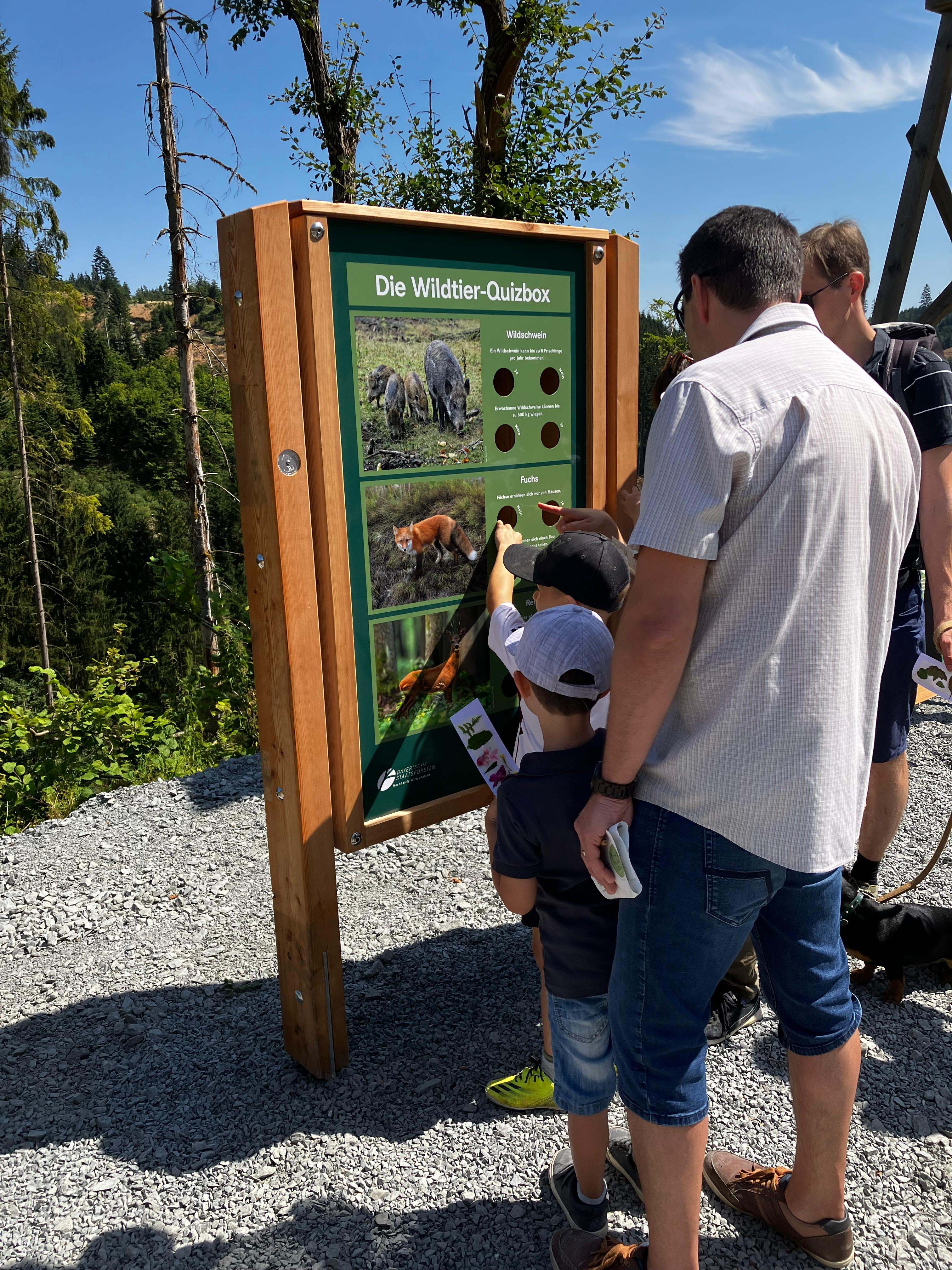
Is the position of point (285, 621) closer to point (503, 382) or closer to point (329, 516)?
point (329, 516)

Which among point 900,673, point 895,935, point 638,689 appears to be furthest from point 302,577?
point 895,935

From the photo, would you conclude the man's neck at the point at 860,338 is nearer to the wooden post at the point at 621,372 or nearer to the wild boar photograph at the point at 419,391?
the wooden post at the point at 621,372

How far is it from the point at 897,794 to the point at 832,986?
4.89 ft

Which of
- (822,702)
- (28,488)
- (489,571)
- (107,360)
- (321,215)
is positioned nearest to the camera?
(822,702)

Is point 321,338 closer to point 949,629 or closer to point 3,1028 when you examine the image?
point 949,629

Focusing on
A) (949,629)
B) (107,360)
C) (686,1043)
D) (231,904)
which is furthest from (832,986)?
(107,360)

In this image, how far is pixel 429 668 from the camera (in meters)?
2.60

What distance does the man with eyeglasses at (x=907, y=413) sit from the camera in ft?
8.50

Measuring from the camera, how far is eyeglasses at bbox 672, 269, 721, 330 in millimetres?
1523

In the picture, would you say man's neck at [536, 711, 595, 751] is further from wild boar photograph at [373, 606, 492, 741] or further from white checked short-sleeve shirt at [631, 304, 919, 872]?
wild boar photograph at [373, 606, 492, 741]

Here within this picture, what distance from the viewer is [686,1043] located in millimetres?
1507

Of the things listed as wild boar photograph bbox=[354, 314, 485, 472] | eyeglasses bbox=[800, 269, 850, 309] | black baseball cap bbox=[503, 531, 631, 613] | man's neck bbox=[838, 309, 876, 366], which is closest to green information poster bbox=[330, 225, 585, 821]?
wild boar photograph bbox=[354, 314, 485, 472]

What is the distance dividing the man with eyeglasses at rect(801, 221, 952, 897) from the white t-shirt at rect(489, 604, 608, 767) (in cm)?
105

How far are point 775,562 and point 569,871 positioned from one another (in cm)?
72
